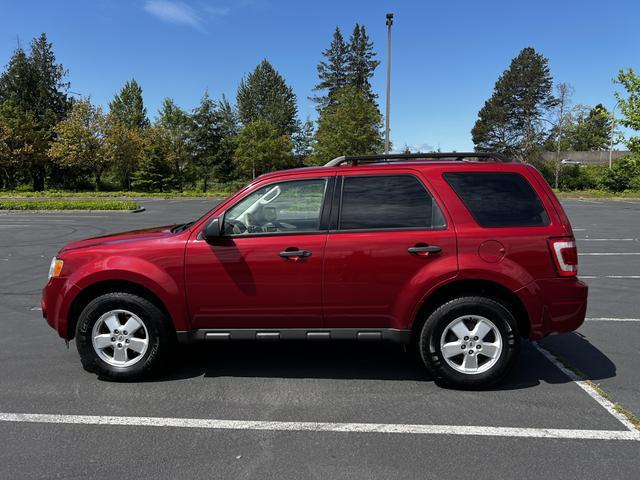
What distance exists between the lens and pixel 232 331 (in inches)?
160

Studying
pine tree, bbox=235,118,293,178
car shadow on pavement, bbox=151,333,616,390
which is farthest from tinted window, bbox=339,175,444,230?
pine tree, bbox=235,118,293,178

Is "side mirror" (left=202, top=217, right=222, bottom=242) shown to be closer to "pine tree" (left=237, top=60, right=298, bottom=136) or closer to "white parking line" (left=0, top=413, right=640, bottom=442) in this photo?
"white parking line" (left=0, top=413, right=640, bottom=442)

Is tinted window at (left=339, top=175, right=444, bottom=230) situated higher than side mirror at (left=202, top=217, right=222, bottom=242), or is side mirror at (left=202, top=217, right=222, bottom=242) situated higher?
tinted window at (left=339, top=175, right=444, bottom=230)

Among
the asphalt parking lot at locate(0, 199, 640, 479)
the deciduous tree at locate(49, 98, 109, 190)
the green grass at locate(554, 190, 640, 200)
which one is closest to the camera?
the asphalt parking lot at locate(0, 199, 640, 479)

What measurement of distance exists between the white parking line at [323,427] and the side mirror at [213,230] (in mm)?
1399

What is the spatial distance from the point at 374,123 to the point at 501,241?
33.7m

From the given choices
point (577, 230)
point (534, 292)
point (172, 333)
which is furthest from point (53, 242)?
point (577, 230)

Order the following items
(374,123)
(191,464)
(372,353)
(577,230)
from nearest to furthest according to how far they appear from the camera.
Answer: (191,464) < (372,353) < (577,230) < (374,123)

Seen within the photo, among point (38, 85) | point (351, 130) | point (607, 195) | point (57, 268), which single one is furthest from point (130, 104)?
point (57, 268)

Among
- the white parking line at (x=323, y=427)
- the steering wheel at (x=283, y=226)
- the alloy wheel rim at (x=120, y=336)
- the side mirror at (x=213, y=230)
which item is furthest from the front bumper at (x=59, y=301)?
the steering wheel at (x=283, y=226)

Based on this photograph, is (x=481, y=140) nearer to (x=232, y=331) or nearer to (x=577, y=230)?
(x=577, y=230)

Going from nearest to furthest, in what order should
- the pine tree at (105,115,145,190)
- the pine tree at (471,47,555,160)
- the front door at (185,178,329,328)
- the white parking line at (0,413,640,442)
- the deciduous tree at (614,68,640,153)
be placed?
the white parking line at (0,413,640,442), the front door at (185,178,329,328), the deciduous tree at (614,68,640,153), the pine tree at (105,115,145,190), the pine tree at (471,47,555,160)

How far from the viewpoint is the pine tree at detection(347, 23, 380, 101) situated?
222 feet

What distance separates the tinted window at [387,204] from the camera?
3.97 m
